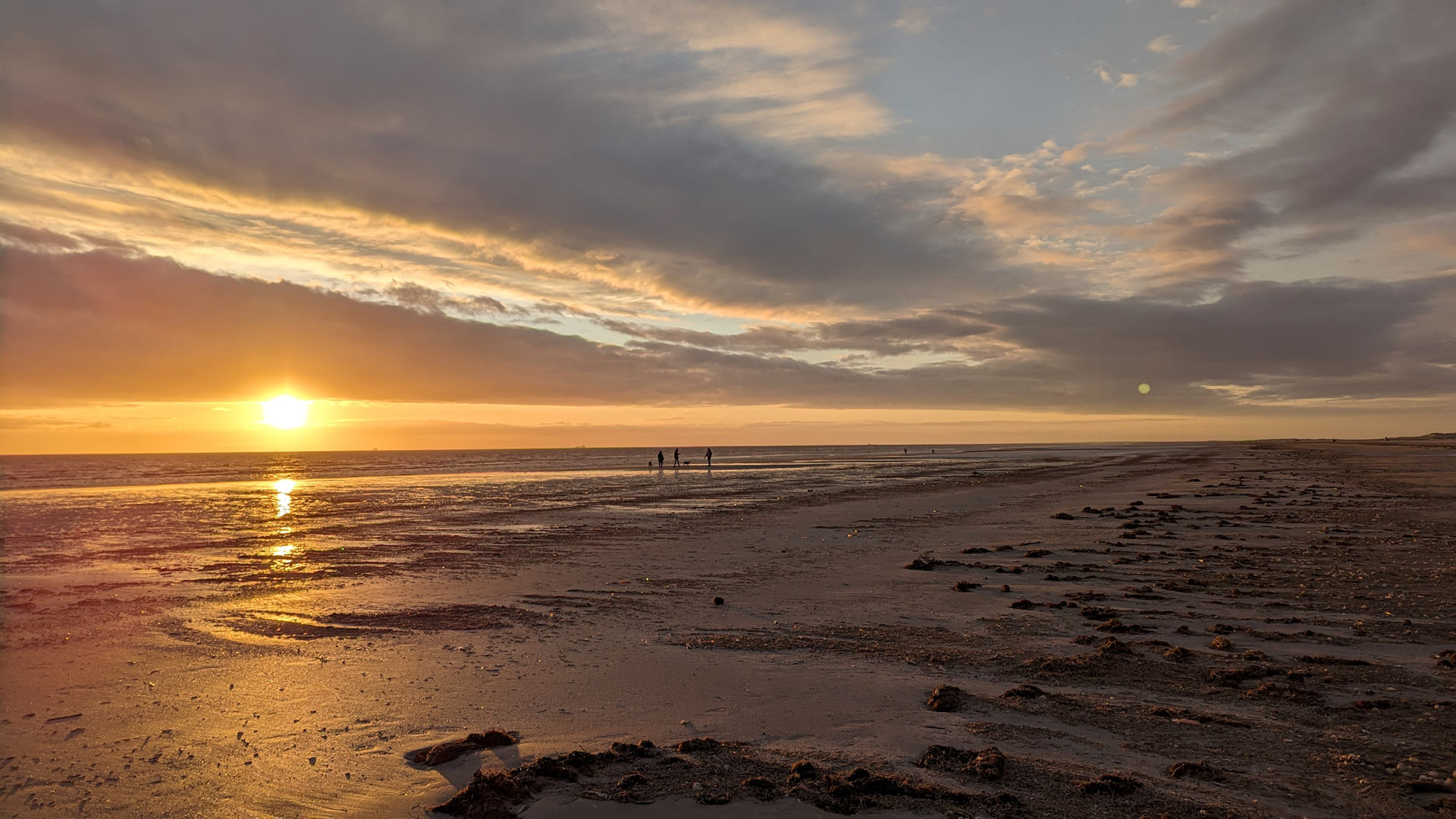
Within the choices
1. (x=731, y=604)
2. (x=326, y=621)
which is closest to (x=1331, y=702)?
(x=731, y=604)

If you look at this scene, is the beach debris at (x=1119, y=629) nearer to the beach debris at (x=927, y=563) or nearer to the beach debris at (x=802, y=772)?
the beach debris at (x=927, y=563)

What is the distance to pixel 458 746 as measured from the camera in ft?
21.3

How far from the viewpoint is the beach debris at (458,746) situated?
20.8ft

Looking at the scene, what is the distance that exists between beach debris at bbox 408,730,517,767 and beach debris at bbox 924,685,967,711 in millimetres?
4114

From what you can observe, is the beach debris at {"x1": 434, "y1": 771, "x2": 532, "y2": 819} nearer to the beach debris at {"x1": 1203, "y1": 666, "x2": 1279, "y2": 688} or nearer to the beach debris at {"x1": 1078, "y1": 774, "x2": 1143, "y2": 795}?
the beach debris at {"x1": 1078, "y1": 774, "x2": 1143, "y2": 795}

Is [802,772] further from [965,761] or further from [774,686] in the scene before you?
[774,686]

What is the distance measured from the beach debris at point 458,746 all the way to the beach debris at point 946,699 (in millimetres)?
4114

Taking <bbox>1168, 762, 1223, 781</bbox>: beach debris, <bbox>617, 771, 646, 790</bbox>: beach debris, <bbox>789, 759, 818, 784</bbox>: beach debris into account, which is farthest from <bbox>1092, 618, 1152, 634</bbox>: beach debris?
<bbox>617, 771, 646, 790</bbox>: beach debris

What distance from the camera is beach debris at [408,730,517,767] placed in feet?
20.8

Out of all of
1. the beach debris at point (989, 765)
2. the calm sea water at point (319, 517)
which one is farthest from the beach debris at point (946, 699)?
the calm sea water at point (319, 517)

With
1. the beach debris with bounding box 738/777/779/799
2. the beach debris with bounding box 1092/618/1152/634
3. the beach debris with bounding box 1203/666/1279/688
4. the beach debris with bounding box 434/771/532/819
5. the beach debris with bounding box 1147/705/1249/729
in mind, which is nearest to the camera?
the beach debris with bounding box 434/771/532/819

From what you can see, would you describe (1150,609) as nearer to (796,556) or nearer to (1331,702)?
(1331,702)

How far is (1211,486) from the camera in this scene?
37.8m

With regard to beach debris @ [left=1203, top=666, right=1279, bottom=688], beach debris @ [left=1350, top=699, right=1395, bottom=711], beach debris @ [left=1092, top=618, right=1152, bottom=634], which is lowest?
beach debris @ [left=1092, top=618, right=1152, bottom=634]
